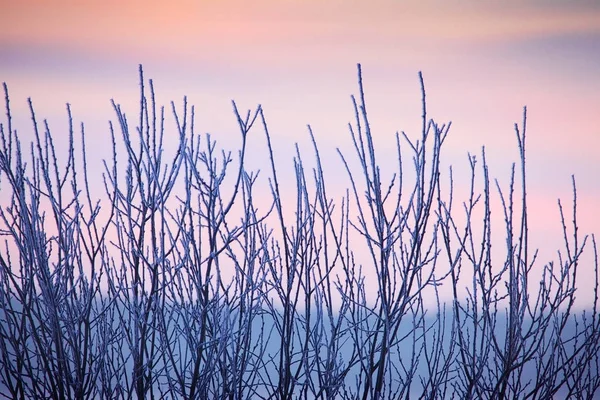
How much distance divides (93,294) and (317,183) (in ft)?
4.33

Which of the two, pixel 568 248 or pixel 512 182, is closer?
pixel 512 182

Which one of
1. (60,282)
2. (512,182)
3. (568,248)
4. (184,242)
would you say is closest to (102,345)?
(60,282)

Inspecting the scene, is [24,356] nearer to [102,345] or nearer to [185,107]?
[102,345]

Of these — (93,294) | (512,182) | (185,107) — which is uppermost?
(185,107)

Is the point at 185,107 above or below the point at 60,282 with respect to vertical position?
above

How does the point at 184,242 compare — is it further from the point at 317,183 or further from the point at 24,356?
the point at 24,356

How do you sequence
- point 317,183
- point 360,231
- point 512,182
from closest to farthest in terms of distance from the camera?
point 360,231 → point 512,182 → point 317,183

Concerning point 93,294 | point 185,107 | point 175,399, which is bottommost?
point 175,399

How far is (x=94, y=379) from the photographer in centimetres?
341

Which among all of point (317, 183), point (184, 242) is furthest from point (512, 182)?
point (184, 242)

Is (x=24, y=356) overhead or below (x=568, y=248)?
below

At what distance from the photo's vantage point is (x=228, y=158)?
2.96m

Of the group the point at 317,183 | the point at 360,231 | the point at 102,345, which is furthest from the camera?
the point at 102,345

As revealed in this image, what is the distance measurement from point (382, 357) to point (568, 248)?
52.1 inches
